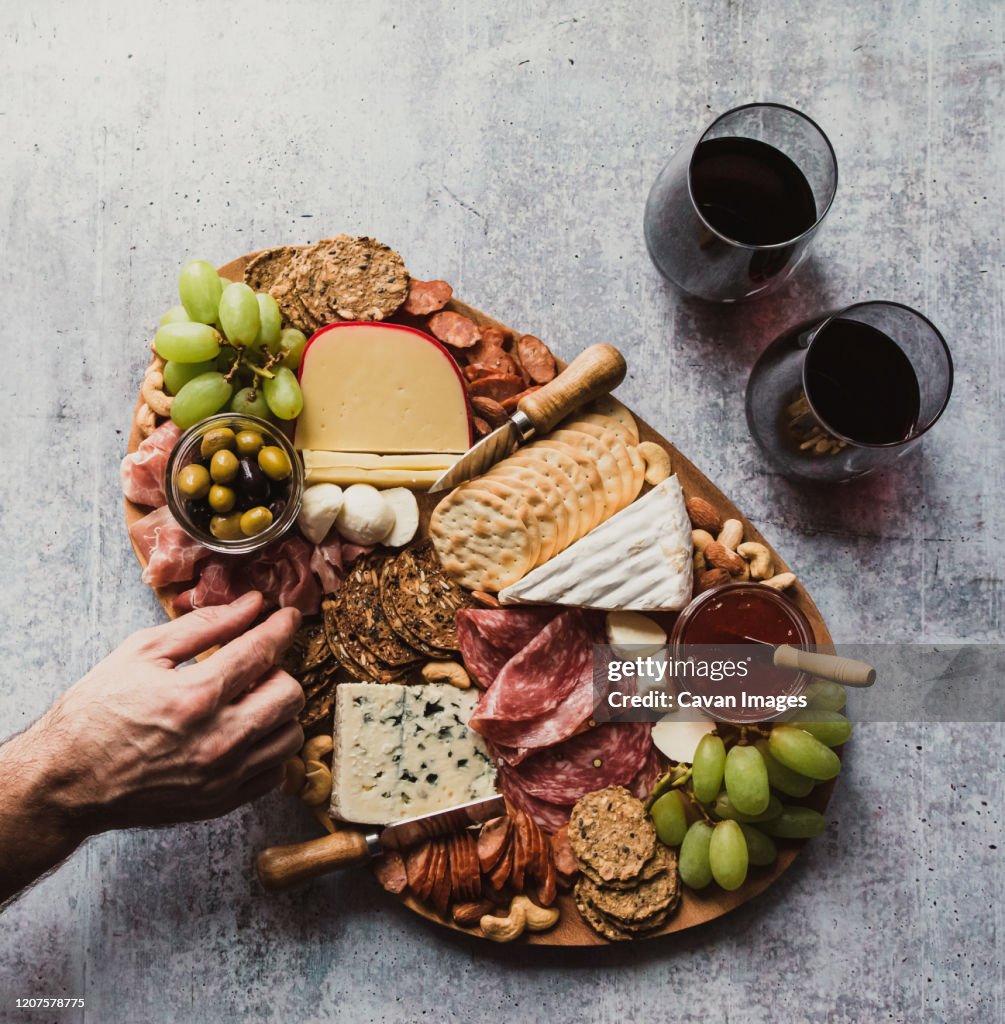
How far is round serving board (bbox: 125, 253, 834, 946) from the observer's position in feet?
4.90

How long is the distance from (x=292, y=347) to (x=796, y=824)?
1.14 m

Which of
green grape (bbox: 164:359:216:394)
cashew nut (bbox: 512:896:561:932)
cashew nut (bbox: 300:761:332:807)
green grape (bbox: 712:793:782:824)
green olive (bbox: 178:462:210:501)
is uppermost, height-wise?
green grape (bbox: 164:359:216:394)

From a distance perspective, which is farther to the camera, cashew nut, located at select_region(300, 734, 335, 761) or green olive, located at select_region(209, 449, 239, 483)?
cashew nut, located at select_region(300, 734, 335, 761)

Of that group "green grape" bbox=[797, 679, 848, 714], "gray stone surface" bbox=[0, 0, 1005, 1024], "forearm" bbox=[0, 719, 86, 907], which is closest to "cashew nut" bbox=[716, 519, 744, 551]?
"gray stone surface" bbox=[0, 0, 1005, 1024]

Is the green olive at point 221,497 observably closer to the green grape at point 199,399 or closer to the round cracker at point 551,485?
the green grape at point 199,399

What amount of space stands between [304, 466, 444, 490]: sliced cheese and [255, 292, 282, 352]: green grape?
215 millimetres

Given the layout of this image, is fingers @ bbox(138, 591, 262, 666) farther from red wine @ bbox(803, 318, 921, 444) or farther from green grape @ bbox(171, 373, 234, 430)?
red wine @ bbox(803, 318, 921, 444)

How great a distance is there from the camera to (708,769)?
141 cm

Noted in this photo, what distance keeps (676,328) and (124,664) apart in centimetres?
110

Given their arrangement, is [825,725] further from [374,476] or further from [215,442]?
[215,442]

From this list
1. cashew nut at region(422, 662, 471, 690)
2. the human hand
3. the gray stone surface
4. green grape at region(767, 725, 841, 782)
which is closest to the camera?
the human hand

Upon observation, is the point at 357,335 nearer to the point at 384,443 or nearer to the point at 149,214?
the point at 384,443

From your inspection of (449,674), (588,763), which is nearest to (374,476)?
(449,674)

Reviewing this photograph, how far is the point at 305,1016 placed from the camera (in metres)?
1.58
